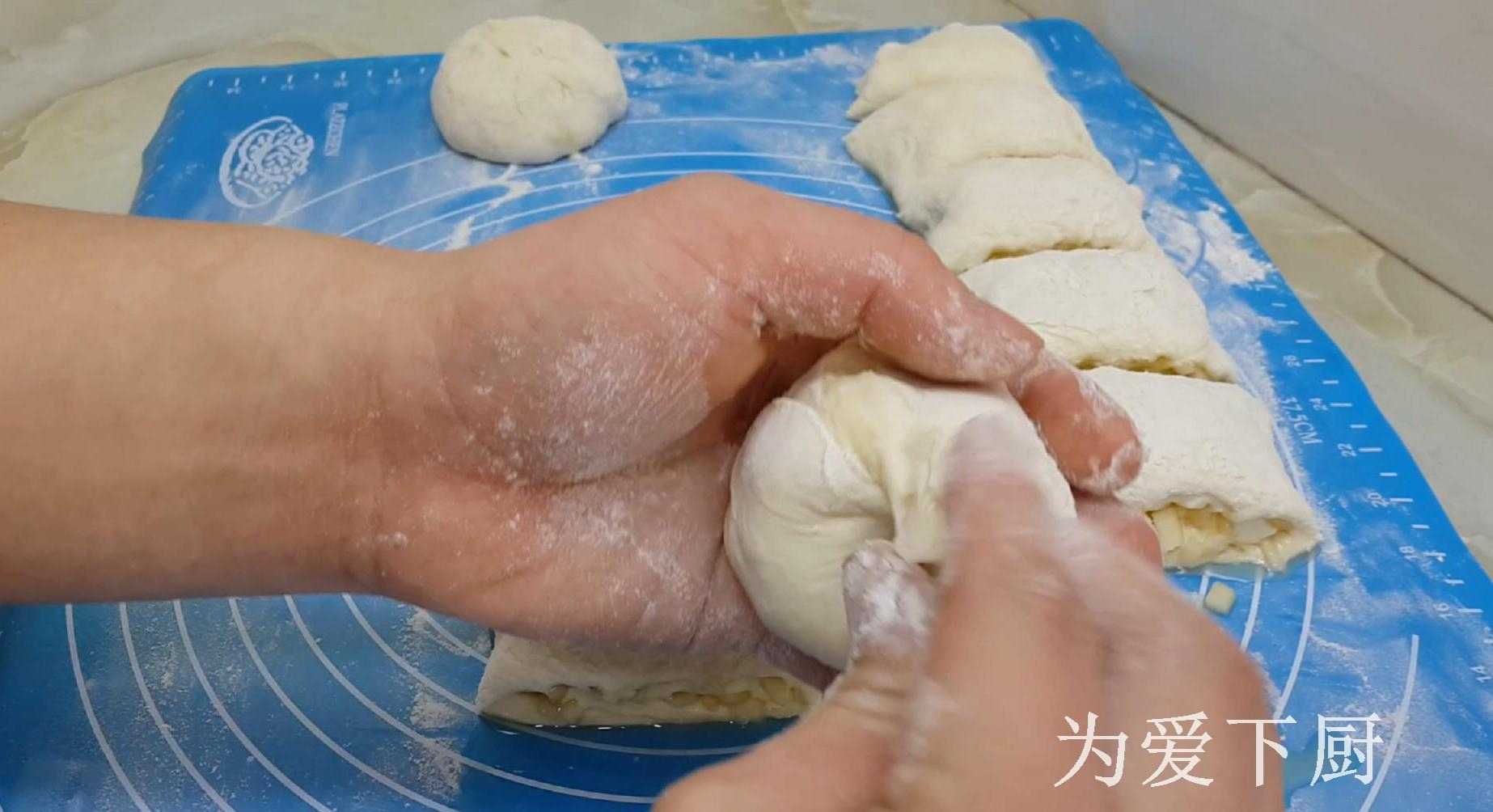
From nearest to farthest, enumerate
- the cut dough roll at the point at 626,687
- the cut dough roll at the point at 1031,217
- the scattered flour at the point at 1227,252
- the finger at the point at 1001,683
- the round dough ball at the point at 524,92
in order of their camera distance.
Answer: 1. the finger at the point at 1001,683
2. the cut dough roll at the point at 626,687
3. the cut dough roll at the point at 1031,217
4. the scattered flour at the point at 1227,252
5. the round dough ball at the point at 524,92

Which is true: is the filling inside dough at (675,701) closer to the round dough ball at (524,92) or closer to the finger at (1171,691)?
the finger at (1171,691)

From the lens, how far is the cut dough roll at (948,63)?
6.61ft

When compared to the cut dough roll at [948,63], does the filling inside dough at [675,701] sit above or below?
below

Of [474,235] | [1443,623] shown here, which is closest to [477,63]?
[474,235]

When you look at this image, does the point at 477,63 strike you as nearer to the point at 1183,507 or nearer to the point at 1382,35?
the point at 1183,507

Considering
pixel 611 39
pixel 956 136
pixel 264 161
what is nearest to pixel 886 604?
pixel 956 136

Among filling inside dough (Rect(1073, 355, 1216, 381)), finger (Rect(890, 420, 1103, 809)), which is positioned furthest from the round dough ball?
finger (Rect(890, 420, 1103, 809))

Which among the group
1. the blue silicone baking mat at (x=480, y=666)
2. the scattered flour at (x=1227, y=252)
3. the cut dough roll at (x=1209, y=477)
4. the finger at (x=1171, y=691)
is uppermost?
the finger at (x=1171, y=691)

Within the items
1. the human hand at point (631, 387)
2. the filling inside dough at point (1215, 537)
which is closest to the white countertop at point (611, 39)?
the filling inside dough at point (1215, 537)

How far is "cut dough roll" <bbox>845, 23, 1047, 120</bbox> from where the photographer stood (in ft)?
6.61

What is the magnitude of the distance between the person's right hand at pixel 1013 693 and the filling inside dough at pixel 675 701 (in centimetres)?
45

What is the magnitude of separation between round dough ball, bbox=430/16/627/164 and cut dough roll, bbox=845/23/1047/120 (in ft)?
1.61

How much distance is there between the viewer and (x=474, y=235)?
74.0 inches

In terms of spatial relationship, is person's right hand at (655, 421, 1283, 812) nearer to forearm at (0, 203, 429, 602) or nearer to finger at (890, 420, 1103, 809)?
finger at (890, 420, 1103, 809)
